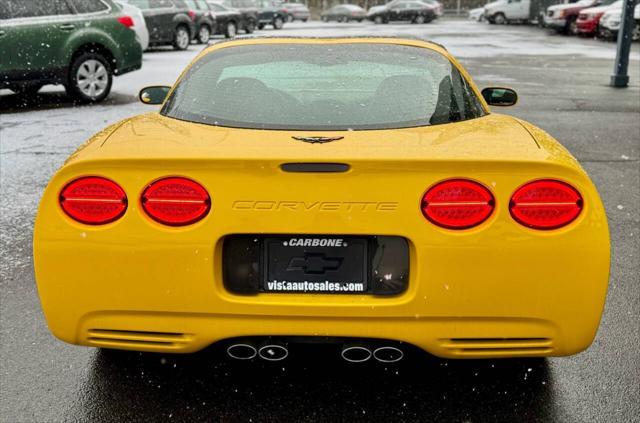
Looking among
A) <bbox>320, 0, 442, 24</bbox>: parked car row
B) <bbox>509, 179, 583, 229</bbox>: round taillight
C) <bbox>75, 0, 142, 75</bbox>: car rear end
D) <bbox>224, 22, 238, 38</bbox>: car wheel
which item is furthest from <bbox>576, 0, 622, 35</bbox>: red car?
<bbox>509, 179, 583, 229</bbox>: round taillight

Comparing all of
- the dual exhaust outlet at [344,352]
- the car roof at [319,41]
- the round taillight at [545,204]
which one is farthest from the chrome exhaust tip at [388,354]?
the car roof at [319,41]

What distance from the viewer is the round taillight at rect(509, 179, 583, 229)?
8.10 feet

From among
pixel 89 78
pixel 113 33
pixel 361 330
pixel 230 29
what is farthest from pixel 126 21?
pixel 230 29

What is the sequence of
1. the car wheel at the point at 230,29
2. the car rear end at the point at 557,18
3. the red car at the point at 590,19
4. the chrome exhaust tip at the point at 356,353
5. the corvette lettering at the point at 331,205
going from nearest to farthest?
the corvette lettering at the point at 331,205
the chrome exhaust tip at the point at 356,353
the red car at the point at 590,19
the car wheel at the point at 230,29
the car rear end at the point at 557,18

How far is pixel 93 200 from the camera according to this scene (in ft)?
8.27

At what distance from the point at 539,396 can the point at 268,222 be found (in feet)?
4.16

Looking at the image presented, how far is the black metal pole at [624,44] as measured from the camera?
44.4ft

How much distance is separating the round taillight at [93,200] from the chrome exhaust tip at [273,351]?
656 millimetres

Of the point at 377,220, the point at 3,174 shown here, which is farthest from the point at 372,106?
the point at 3,174

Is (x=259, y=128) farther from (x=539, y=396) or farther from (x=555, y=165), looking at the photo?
A: (x=539, y=396)

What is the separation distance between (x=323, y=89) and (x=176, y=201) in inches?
48.6

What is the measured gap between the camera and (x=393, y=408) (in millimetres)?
2801

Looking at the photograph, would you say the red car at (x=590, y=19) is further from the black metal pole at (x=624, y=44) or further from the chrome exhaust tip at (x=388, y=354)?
the chrome exhaust tip at (x=388, y=354)

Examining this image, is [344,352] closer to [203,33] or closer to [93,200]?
[93,200]
